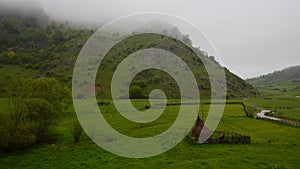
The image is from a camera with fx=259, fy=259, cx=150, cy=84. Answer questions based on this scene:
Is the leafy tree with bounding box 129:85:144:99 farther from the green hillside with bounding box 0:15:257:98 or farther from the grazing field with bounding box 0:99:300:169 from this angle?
the grazing field with bounding box 0:99:300:169

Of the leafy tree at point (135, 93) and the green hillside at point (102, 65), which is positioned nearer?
the leafy tree at point (135, 93)

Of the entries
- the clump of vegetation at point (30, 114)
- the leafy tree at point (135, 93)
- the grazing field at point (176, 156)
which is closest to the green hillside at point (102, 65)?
the leafy tree at point (135, 93)

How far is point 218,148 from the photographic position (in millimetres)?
34562

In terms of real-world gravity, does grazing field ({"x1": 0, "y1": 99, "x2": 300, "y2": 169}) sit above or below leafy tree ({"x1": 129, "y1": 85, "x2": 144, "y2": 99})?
below

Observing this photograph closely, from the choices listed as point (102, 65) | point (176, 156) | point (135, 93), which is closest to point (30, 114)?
point (176, 156)

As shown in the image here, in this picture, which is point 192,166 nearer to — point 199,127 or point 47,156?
point 199,127

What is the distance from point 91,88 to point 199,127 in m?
82.6

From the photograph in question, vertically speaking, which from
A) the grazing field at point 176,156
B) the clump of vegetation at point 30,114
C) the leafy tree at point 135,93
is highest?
the leafy tree at point 135,93

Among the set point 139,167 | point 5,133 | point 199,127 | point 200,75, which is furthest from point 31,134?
point 200,75

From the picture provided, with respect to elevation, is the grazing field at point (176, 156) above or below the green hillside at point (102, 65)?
below

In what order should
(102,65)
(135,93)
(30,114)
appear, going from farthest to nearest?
(102,65)
(135,93)
(30,114)

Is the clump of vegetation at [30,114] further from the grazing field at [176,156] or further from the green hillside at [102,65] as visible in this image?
the green hillside at [102,65]

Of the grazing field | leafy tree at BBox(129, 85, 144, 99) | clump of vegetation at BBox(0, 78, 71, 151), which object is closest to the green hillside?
leafy tree at BBox(129, 85, 144, 99)

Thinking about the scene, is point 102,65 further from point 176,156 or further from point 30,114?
point 176,156
